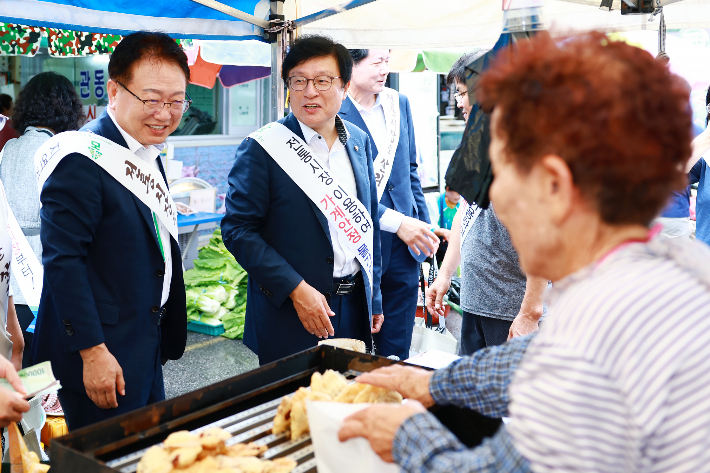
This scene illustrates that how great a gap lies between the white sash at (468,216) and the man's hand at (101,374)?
5.45ft

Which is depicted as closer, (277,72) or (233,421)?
(233,421)

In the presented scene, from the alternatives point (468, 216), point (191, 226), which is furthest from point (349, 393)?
point (191, 226)

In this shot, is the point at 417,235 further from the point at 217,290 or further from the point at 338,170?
the point at 217,290

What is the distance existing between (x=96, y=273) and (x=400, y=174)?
2.29 meters

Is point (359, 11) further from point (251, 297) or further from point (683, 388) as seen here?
point (683, 388)

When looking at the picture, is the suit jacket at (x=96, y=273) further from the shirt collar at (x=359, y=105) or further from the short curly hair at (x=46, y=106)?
the shirt collar at (x=359, y=105)

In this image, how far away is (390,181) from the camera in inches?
162

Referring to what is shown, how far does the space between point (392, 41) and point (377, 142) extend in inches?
28.5

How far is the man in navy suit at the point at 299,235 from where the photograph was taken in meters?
2.81

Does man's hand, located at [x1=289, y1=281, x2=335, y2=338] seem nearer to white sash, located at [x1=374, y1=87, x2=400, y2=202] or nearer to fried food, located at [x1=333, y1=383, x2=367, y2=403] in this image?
fried food, located at [x1=333, y1=383, x2=367, y2=403]

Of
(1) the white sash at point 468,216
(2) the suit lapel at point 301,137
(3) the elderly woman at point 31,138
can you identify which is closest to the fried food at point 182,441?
(2) the suit lapel at point 301,137

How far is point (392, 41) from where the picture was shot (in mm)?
3619

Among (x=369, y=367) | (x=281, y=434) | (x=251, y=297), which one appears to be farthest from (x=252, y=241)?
(x=281, y=434)

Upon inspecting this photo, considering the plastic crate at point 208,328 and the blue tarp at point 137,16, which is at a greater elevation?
the blue tarp at point 137,16
